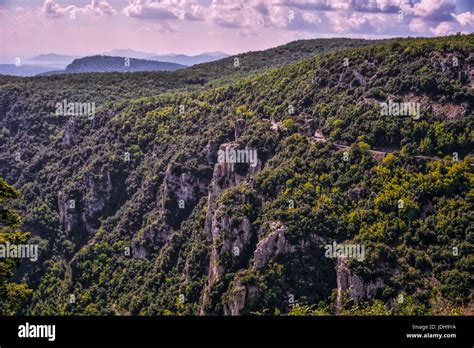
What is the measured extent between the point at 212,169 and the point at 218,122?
33.0 ft

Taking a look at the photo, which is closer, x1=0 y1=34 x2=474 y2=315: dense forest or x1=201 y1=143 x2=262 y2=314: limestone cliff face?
x1=0 y1=34 x2=474 y2=315: dense forest

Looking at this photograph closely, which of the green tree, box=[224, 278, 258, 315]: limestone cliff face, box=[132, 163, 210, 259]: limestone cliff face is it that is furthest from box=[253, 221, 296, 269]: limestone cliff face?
the green tree

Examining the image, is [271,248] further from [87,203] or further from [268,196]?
[87,203]

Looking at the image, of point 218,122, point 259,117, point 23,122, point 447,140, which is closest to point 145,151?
point 218,122

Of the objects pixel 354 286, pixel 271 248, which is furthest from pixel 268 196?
pixel 354 286

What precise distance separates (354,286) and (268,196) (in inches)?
650

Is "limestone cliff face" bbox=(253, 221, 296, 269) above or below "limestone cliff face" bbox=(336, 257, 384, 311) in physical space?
above

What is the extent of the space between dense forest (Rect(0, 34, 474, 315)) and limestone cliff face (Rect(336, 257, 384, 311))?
0.12 metres

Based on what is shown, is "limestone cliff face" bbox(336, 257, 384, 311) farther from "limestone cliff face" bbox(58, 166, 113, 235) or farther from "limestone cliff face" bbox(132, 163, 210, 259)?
"limestone cliff face" bbox(58, 166, 113, 235)

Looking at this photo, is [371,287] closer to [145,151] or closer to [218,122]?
[218,122]

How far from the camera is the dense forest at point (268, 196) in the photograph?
4144 centimetres

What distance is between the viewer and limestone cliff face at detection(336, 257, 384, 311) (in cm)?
4012
